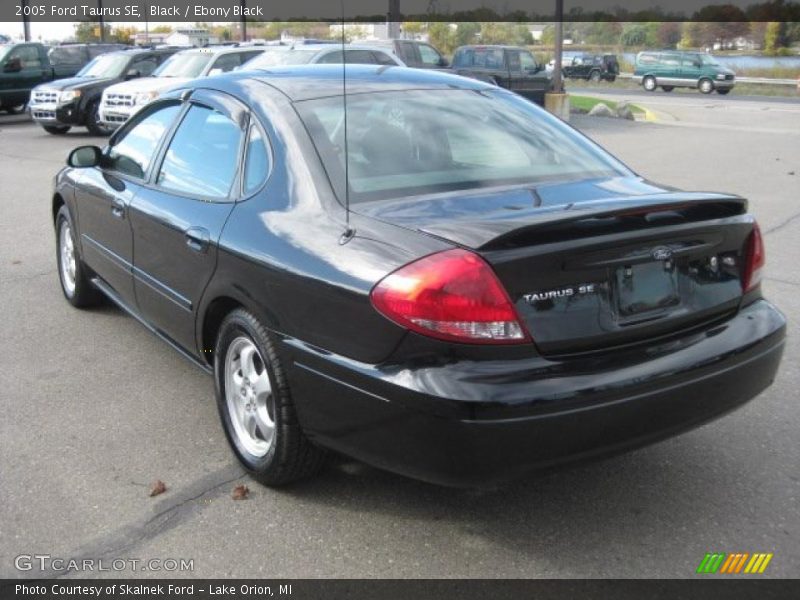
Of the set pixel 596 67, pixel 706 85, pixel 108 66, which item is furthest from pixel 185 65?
pixel 596 67

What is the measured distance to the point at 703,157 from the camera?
→ 15039 millimetres

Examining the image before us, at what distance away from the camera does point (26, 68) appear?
75.0 feet

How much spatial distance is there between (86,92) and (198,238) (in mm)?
16011

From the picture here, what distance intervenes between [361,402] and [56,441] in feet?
6.10

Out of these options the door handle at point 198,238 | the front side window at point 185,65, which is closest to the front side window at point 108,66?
the front side window at point 185,65

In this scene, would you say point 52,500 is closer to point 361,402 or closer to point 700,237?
point 361,402

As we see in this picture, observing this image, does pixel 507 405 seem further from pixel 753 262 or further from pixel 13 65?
pixel 13 65

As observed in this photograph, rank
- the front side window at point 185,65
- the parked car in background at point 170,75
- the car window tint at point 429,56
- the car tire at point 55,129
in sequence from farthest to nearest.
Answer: the car window tint at point 429,56 < the car tire at point 55,129 < the front side window at point 185,65 < the parked car in background at point 170,75

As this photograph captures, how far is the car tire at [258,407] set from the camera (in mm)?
3363

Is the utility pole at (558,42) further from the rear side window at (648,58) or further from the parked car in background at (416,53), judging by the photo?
the rear side window at (648,58)

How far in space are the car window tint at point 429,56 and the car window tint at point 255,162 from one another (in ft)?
57.2

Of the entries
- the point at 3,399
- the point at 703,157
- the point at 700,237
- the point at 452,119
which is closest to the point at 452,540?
the point at 700,237

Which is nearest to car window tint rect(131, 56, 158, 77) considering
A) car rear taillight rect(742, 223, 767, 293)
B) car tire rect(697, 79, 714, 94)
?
car rear taillight rect(742, 223, 767, 293)

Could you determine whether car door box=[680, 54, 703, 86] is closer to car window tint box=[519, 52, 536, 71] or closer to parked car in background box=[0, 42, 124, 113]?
car window tint box=[519, 52, 536, 71]
